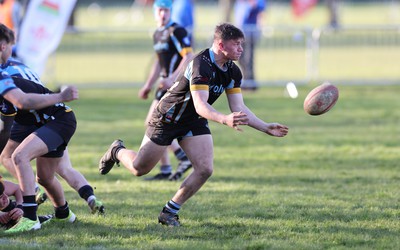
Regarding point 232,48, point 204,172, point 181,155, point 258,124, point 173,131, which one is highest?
point 232,48

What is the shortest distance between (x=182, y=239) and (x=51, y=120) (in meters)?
1.49

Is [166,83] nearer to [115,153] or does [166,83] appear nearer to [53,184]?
[115,153]

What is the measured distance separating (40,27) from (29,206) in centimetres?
893

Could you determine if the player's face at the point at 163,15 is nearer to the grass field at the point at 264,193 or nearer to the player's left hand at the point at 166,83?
the player's left hand at the point at 166,83

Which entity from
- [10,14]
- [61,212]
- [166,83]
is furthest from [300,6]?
[61,212]

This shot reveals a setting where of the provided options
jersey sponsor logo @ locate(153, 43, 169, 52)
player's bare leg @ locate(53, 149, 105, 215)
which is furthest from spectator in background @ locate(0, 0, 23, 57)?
player's bare leg @ locate(53, 149, 105, 215)

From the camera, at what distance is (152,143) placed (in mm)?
7211

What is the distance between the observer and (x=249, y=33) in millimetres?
19578

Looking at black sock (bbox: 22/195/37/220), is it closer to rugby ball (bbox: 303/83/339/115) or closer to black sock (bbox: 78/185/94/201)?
black sock (bbox: 78/185/94/201)

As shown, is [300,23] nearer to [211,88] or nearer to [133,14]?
[133,14]

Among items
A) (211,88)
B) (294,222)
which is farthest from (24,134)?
(294,222)

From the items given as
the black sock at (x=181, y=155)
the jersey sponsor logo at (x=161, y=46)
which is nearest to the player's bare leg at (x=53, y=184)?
the black sock at (x=181, y=155)

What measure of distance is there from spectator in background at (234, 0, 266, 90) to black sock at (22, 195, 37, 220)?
12745 mm

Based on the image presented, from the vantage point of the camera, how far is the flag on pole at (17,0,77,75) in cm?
1518
